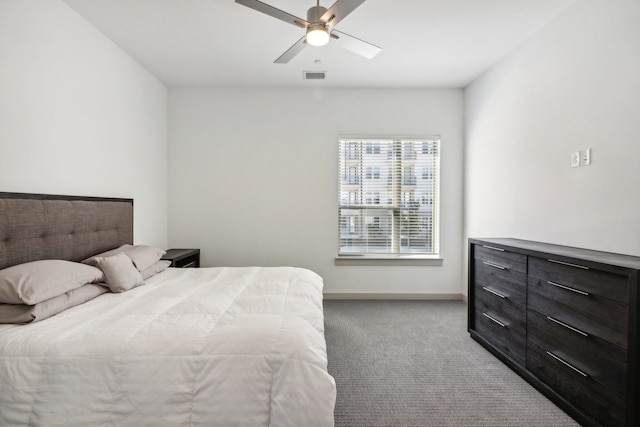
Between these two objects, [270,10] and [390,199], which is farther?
[390,199]

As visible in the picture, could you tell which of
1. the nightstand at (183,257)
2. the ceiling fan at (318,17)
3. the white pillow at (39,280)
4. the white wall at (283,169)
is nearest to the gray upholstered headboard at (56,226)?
the white pillow at (39,280)

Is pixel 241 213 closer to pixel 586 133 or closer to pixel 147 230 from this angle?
pixel 147 230

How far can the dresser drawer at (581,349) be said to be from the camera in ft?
5.16

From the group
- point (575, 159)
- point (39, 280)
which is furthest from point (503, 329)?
point (39, 280)

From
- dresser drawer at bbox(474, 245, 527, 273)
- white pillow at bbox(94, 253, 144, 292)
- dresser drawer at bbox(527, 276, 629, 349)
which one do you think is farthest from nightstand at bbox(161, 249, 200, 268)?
dresser drawer at bbox(527, 276, 629, 349)

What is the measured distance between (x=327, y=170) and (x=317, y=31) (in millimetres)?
2152

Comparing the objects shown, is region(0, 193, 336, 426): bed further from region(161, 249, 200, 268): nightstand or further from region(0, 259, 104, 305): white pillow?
region(161, 249, 200, 268): nightstand

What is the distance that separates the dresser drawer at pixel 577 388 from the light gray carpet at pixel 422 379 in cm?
12

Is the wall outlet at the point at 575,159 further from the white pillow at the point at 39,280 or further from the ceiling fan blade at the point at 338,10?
the white pillow at the point at 39,280

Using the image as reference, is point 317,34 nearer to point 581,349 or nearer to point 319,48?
point 319,48

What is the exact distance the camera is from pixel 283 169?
4.03 meters

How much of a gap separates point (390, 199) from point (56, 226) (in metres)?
3.40

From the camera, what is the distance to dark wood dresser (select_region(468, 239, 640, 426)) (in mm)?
1535

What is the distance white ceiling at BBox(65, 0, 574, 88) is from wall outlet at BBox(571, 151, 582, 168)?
1.14 m
